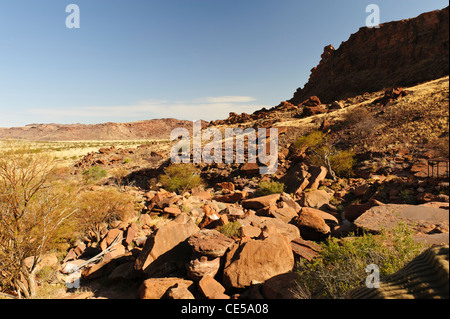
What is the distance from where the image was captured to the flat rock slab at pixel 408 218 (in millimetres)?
5809

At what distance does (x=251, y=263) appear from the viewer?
16.9 feet

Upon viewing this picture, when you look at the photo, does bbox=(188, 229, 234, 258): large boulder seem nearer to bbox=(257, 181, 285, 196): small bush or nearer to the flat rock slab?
the flat rock slab

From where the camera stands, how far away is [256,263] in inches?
203

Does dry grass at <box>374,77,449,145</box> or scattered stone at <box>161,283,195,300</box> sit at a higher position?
dry grass at <box>374,77,449,145</box>

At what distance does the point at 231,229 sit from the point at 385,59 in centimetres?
5706

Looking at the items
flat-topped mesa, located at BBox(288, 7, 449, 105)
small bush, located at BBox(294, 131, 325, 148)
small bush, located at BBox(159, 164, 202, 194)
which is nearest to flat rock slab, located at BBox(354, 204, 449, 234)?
small bush, located at BBox(294, 131, 325, 148)

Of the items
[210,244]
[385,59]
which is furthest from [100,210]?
[385,59]

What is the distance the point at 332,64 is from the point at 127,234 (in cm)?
6200

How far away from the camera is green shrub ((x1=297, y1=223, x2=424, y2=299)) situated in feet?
13.1

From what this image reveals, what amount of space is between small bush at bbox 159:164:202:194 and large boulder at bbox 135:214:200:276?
10885 millimetres

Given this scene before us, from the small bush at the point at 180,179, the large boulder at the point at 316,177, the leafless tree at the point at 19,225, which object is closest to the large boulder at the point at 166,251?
the leafless tree at the point at 19,225

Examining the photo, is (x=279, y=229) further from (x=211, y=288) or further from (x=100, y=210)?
(x=100, y=210)
